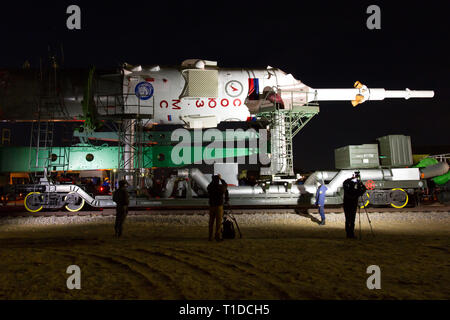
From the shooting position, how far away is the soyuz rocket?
527 inches

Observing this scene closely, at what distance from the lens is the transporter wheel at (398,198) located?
12.5 meters

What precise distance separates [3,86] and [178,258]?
544 inches

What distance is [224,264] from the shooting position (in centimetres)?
471

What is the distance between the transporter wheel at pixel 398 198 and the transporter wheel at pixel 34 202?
15636 millimetres

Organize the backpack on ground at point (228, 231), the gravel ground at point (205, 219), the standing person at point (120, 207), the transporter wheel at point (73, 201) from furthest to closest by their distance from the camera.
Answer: the transporter wheel at point (73, 201)
the gravel ground at point (205, 219)
the standing person at point (120, 207)
the backpack on ground at point (228, 231)

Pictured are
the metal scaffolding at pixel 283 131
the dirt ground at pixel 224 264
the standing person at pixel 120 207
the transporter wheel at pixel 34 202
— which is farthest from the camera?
the metal scaffolding at pixel 283 131

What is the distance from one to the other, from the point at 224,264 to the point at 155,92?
10.7 m

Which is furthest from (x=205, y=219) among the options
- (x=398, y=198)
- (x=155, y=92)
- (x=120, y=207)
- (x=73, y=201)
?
(x=398, y=198)

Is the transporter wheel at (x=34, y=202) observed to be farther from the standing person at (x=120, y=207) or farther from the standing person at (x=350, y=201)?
the standing person at (x=350, y=201)

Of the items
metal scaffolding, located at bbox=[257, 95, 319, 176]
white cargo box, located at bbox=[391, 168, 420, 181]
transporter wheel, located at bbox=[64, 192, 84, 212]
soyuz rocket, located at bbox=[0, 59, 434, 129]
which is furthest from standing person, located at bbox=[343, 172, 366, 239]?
transporter wheel, located at bbox=[64, 192, 84, 212]

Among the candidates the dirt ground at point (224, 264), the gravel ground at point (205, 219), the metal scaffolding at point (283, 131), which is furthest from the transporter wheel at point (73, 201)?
the metal scaffolding at point (283, 131)
